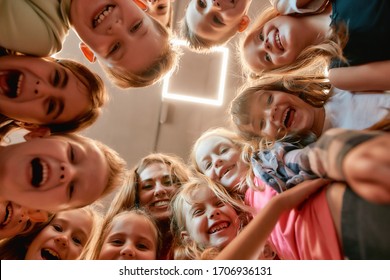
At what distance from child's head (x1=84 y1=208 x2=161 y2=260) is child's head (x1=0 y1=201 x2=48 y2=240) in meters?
0.11

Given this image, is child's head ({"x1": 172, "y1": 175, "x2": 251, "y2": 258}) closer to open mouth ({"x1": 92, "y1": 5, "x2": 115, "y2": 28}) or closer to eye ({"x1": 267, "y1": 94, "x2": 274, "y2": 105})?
eye ({"x1": 267, "y1": 94, "x2": 274, "y2": 105})

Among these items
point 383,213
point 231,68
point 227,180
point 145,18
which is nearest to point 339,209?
point 383,213

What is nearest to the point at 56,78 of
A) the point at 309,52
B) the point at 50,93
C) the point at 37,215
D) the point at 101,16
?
the point at 50,93

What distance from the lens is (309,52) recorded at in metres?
0.71

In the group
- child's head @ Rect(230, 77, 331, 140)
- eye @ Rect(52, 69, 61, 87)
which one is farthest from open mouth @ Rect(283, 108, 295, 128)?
eye @ Rect(52, 69, 61, 87)

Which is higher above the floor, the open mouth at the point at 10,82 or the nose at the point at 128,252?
the open mouth at the point at 10,82

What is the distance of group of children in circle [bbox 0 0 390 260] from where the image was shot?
63cm

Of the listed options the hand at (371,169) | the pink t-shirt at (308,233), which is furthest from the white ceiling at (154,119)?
the hand at (371,169)

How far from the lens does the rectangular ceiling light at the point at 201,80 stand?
2.50 ft

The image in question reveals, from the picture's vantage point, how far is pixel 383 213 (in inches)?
18.9

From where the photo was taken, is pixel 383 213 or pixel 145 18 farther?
pixel 145 18

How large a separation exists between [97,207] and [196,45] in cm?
37

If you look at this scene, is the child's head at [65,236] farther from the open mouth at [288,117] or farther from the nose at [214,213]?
the open mouth at [288,117]
